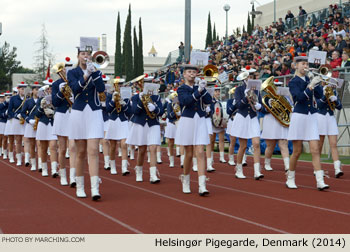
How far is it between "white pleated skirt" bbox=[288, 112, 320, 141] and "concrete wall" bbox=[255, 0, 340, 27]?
28.1 m

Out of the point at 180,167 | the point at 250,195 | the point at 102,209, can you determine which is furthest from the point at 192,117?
the point at 180,167

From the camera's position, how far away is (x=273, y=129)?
42.8 ft

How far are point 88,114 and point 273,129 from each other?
17.5 feet

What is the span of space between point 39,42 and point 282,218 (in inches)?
1706

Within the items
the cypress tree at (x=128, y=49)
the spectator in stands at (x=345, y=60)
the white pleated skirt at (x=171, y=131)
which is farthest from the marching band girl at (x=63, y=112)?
the cypress tree at (x=128, y=49)

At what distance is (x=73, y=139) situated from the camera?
9.34m

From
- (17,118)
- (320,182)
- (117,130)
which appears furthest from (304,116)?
(17,118)

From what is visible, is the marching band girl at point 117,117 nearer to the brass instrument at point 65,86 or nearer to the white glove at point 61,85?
the brass instrument at point 65,86

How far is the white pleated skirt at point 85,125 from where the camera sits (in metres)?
8.84

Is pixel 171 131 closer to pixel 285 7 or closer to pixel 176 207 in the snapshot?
pixel 176 207

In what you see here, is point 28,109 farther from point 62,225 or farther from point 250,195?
point 62,225

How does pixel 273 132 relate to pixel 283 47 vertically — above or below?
below

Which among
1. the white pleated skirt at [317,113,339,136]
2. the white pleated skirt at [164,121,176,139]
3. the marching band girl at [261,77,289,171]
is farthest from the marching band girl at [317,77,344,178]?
the white pleated skirt at [164,121,176,139]

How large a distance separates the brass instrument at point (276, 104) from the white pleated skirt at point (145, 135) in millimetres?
2716
